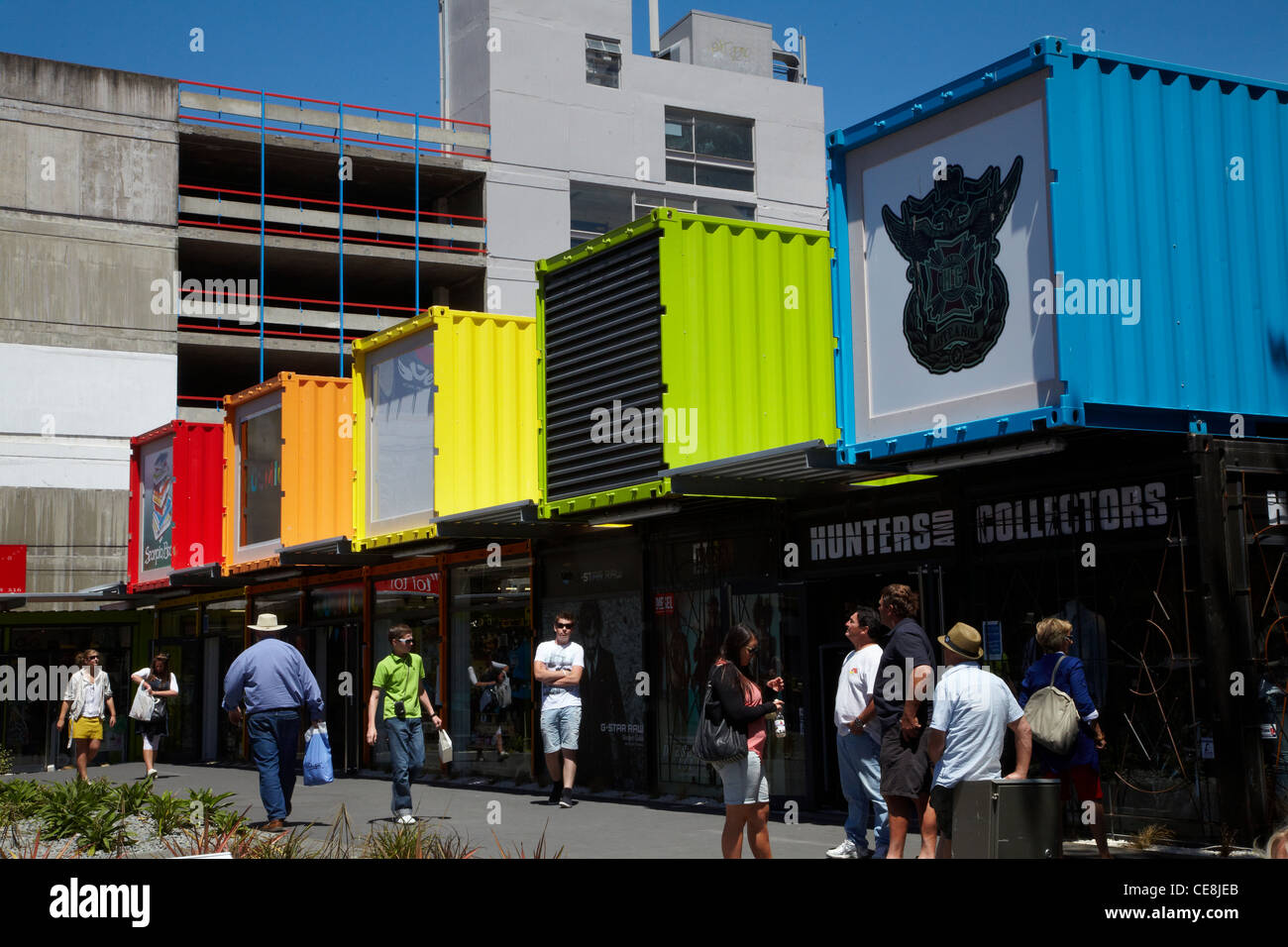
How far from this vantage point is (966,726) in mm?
7973

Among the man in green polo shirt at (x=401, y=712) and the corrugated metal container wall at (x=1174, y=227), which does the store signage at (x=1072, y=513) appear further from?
the man in green polo shirt at (x=401, y=712)

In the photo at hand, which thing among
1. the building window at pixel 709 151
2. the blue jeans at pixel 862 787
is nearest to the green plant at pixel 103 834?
the blue jeans at pixel 862 787

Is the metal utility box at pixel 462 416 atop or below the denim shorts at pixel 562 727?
atop

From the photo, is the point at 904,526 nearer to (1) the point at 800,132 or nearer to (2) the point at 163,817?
(2) the point at 163,817

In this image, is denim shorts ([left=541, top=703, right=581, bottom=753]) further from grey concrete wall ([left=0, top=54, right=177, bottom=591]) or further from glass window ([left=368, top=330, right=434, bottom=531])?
grey concrete wall ([left=0, top=54, right=177, bottom=591])

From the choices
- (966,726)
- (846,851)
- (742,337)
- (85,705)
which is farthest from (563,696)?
(85,705)

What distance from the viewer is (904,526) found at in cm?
1288

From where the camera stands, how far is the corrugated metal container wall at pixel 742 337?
14547 millimetres

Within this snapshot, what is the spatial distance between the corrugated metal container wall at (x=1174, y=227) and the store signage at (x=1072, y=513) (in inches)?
31.6

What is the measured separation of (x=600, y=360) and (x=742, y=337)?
1683mm

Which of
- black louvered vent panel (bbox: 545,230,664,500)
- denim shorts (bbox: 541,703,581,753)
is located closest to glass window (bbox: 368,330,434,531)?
black louvered vent panel (bbox: 545,230,664,500)

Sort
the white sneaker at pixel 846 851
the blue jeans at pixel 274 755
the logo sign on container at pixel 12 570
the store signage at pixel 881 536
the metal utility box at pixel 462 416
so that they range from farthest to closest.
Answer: the logo sign on container at pixel 12 570
the metal utility box at pixel 462 416
the store signage at pixel 881 536
the blue jeans at pixel 274 755
the white sneaker at pixel 846 851

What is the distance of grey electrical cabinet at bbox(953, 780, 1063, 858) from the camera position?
7.43 meters
